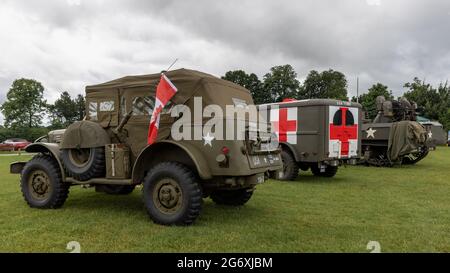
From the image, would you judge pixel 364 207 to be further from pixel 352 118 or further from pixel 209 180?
pixel 352 118

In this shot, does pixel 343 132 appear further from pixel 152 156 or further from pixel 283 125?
pixel 152 156

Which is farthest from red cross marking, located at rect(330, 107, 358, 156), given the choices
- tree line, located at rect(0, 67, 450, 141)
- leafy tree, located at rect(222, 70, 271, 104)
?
leafy tree, located at rect(222, 70, 271, 104)

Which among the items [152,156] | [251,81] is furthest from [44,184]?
[251,81]

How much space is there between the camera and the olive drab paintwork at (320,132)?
35.3 feet

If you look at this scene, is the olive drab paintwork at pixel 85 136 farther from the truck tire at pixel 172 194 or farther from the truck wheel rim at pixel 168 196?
the truck wheel rim at pixel 168 196

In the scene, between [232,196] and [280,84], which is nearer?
[232,196]

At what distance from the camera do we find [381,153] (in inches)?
669

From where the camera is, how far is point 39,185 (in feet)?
22.9

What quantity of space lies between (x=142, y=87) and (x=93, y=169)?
1527mm

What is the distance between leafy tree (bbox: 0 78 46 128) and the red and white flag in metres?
50.6

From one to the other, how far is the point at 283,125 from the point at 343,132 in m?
1.75

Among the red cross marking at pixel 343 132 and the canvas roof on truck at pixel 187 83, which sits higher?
the canvas roof on truck at pixel 187 83

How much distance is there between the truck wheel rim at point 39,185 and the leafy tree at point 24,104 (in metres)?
48.6

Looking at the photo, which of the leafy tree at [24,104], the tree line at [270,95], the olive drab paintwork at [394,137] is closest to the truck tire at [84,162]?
the olive drab paintwork at [394,137]
